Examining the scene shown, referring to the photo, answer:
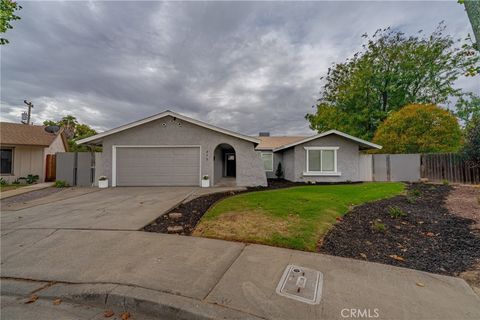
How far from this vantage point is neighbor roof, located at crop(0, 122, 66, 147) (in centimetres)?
1389

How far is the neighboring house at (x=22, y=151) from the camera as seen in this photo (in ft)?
45.9

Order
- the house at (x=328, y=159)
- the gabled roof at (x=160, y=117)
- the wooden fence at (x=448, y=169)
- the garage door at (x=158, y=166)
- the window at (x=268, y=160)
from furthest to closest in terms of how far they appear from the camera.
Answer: the window at (x=268, y=160)
the house at (x=328, y=159)
the wooden fence at (x=448, y=169)
the garage door at (x=158, y=166)
the gabled roof at (x=160, y=117)

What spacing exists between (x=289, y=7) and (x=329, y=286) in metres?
10.2

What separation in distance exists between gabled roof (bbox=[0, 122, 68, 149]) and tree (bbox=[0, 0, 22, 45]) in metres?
10.1

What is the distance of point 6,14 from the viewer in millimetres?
6562

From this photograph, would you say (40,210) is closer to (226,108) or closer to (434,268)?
(434,268)

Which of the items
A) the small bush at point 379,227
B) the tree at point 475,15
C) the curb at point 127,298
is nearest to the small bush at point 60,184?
the curb at point 127,298

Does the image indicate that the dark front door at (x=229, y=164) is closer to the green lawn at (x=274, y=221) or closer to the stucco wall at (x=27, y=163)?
the green lawn at (x=274, y=221)

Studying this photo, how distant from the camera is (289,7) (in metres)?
8.77

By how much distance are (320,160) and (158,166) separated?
412 inches

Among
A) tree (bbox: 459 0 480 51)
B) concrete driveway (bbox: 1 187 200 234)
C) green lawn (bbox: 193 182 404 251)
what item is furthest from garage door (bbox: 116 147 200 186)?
tree (bbox: 459 0 480 51)

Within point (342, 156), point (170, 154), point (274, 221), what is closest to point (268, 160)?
point (342, 156)

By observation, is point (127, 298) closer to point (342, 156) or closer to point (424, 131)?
point (342, 156)

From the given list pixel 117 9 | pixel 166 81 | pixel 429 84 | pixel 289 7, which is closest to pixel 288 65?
pixel 289 7
